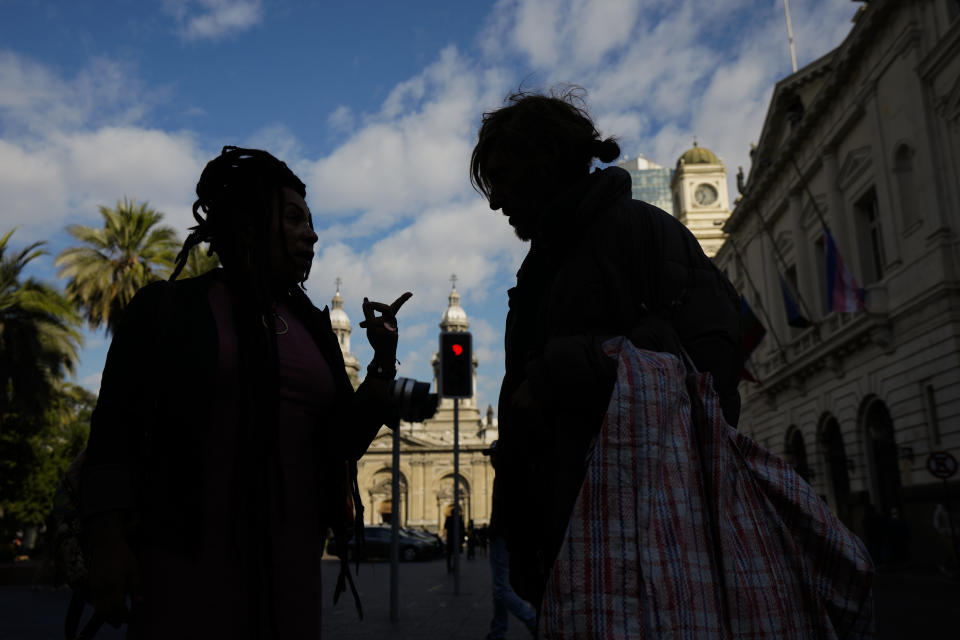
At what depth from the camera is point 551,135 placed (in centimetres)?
245

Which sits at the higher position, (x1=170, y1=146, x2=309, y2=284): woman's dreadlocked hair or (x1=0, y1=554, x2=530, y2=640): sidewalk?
(x1=170, y1=146, x2=309, y2=284): woman's dreadlocked hair

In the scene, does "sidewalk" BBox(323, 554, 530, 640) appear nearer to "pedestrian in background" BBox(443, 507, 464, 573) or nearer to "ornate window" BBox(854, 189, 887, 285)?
"pedestrian in background" BBox(443, 507, 464, 573)

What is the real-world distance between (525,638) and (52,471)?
4081 centimetres

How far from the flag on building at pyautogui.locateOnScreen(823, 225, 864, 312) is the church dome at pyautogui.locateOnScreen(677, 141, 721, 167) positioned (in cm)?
3294

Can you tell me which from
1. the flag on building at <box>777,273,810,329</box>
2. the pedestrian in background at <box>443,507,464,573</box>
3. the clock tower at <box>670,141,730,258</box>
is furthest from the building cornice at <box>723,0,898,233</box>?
the pedestrian in background at <box>443,507,464,573</box>

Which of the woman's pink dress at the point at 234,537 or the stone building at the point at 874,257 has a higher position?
the stone building at the point at 874,257

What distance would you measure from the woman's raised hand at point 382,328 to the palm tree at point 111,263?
812 inches

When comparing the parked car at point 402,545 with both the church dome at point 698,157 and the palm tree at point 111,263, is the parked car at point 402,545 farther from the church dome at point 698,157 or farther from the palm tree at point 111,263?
the church dome at point 698,157

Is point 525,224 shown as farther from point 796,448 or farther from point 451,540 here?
point 796,448

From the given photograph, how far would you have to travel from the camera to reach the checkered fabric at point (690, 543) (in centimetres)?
162

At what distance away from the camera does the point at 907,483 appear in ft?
63.8

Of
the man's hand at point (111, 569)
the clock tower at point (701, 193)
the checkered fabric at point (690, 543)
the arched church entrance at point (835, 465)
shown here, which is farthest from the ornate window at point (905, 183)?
the clock tower at point (701, 193)

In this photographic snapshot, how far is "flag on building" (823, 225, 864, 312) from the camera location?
771 inches

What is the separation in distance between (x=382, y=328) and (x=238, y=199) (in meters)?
0.62
